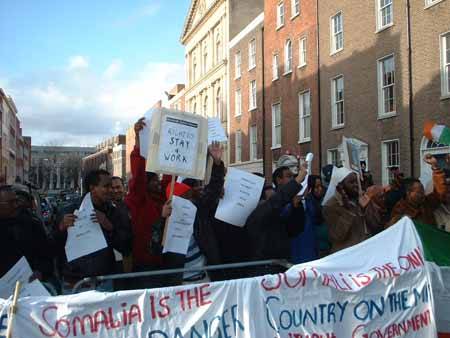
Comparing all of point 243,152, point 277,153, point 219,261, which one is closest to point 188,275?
point 219,261

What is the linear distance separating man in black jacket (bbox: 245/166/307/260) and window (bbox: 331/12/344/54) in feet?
60.9

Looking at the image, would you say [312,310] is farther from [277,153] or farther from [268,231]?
[277,153]

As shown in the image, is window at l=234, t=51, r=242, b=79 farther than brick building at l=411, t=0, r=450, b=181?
Yes

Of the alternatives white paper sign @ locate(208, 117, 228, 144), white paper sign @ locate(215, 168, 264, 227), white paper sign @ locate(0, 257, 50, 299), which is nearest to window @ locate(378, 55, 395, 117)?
white paper sign @ locate(208, 117, 228, 144)

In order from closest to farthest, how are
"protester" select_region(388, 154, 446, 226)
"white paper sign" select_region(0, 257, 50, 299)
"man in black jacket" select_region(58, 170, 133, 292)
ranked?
"white paper sign" select_region(0, 257, 50, 299) < "man in black jacket" select_region(58, 170, 133, 292) < "protester" select_region(388, 154, 446, 226)

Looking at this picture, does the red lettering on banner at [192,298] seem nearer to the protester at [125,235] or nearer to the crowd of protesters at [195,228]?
the crowd of protesters at [195,228]

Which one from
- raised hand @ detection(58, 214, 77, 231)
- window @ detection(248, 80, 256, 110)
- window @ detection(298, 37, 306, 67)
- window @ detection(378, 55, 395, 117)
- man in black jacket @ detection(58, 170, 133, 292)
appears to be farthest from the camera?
window @ detection(248, 80, 256, 110)

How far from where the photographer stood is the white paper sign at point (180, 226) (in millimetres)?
4766

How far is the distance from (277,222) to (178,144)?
1268mm

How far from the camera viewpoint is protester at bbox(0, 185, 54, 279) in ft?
15.4

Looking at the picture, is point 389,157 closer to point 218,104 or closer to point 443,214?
point 443,214

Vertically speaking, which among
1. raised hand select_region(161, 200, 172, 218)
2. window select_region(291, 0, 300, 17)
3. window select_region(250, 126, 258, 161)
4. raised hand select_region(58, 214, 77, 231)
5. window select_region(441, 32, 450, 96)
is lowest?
raised hand select_region(58, 214, 77, 231)

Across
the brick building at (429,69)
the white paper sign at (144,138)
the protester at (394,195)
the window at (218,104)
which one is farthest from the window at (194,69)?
the white paper sign at (144,138)

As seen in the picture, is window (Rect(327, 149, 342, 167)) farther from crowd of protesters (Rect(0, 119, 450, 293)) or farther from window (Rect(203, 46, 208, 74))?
window (Rect(203, 46, 208, 74))
